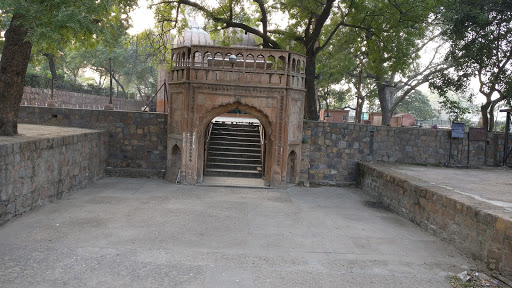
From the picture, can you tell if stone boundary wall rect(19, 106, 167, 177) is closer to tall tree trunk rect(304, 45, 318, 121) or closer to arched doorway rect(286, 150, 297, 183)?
arched doorway rect(286, 150, 297, 183)

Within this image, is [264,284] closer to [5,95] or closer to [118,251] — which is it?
[118,251]

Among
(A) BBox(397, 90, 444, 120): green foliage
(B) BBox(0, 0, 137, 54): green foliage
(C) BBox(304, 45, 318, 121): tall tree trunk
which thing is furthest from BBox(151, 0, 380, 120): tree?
(A) BBox(397, 90, 444, 120): green foliage

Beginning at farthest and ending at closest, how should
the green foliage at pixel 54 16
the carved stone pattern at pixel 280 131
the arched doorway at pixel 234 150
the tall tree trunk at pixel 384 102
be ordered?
1. the tall tree trunk at pixel 384 102
2. the arched doorway at pixel 234 150
3. the carved stone pattern at pixel 280 131
4. the green foliage at pixel 54 16

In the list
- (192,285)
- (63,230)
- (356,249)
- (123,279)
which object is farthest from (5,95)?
(356,249)

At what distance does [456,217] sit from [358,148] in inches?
263

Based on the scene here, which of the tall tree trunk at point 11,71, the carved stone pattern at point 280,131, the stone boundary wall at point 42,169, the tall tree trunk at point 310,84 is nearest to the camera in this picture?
the stone boundary wall at point 42,169

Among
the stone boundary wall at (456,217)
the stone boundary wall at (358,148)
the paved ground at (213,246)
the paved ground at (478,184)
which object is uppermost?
the stone boundary wall at (358,148)

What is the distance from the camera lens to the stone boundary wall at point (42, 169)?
705 cm

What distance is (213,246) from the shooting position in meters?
6.57

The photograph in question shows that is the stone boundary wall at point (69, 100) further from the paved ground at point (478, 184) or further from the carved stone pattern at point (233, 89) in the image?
the paved ground at point (478, 184)

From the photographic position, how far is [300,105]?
41.2 feet

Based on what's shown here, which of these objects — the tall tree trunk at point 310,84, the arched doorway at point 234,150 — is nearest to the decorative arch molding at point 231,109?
the arched doorway at point 234,150

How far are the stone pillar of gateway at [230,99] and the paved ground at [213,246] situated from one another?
2.21 meters

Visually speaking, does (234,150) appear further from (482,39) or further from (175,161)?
(482,39)
